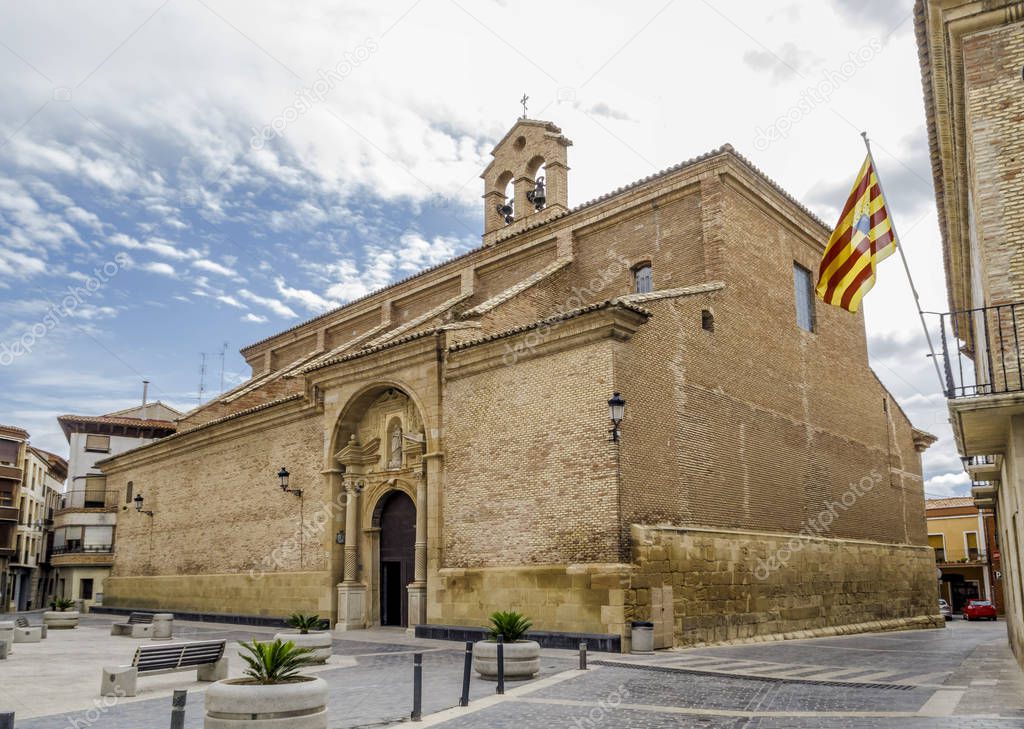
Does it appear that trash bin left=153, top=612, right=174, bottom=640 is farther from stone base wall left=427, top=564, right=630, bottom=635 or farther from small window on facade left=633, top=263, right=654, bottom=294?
small window on facade left=633, top=263, right=654, bottom=294

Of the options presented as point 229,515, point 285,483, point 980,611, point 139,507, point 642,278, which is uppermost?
point 642,278

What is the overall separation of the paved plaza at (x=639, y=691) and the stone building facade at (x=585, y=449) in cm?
195

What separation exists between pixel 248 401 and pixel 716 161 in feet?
57.0

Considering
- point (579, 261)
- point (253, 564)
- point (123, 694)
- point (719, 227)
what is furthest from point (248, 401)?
point (123, 694)

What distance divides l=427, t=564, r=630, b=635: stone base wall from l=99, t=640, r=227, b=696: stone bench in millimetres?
5740

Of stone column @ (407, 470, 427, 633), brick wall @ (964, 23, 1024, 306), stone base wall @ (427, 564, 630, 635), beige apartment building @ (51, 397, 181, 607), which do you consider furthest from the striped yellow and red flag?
beige apartment building @ (51, 397, 181, 607)

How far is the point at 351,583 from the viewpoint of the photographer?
20125 mm

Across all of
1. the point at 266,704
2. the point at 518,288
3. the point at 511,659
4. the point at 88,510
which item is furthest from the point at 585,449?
the point at 88,510

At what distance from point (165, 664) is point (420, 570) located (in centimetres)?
780

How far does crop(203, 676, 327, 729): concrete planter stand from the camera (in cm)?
708

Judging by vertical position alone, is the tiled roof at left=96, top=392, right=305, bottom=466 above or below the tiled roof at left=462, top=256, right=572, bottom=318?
below

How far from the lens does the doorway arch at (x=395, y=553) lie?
64.3ft

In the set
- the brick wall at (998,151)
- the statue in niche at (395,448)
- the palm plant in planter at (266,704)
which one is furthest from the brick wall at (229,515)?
Answer: the brick wall at (998,151)

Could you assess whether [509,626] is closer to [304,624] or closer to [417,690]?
[417,690]
